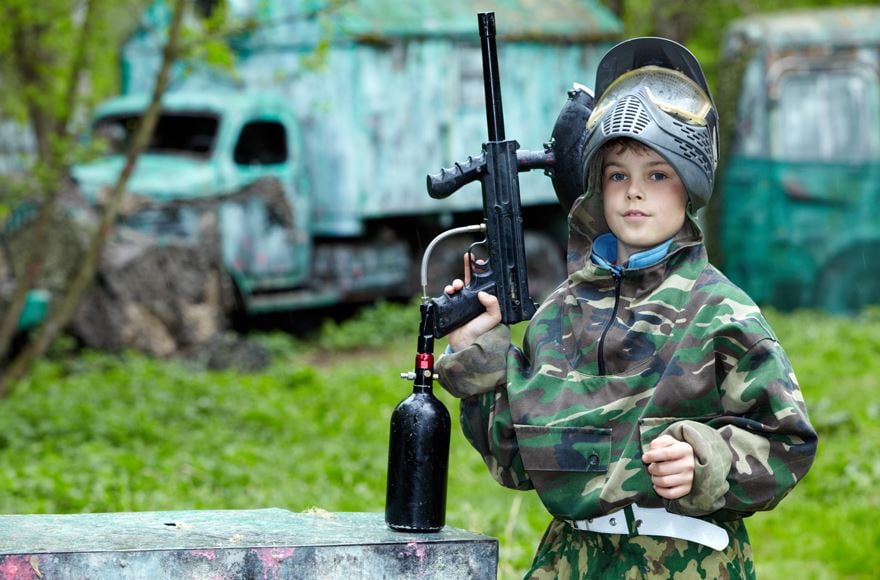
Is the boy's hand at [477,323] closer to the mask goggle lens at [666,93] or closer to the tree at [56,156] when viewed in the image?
the mask goggle lens at [666,93]

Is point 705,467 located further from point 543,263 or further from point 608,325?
point 543,263

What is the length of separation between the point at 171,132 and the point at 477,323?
1043 cm

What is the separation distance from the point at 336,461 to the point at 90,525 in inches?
180

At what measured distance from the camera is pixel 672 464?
8.48ft

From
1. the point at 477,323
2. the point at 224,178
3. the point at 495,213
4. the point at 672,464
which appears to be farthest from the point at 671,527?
the point at 224,178

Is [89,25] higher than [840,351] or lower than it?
higher

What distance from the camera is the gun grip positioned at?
2.96 metres

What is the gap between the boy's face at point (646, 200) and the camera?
2.85 metres

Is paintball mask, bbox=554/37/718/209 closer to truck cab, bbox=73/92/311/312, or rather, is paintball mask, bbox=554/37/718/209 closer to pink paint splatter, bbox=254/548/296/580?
pink paint splatter, bbox=254/548/296/580

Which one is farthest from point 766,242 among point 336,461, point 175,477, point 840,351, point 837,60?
point 175,477

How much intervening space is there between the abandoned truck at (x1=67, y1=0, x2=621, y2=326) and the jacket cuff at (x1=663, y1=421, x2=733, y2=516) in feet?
30.5

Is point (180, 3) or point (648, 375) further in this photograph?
point (180, 3)

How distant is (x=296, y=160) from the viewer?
12.8 meters

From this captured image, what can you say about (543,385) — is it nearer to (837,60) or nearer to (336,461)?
(336,461)
